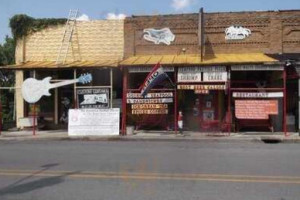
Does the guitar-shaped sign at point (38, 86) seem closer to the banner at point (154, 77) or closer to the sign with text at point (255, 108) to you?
the banner at point (154, 77)

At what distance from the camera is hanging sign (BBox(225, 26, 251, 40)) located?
2614 centimetres

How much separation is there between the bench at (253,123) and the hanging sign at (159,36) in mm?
5129

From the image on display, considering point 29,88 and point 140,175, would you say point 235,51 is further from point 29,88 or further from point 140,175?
point 140,175

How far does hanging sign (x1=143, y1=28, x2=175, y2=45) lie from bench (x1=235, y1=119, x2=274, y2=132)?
16.8 feet

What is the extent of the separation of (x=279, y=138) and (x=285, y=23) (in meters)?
6.24

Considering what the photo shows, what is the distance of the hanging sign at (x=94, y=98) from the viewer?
25609 mm

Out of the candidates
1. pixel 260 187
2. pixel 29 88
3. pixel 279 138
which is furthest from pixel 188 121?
pixel 260 187

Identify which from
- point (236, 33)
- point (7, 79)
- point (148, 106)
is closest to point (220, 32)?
point (236, 33)

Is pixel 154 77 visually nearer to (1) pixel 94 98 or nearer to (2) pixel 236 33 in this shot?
(1) pixel 94 98

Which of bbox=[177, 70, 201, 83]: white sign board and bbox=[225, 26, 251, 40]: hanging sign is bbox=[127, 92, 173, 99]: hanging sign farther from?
bbox=[225, 26, 251, 40]: hanging sign

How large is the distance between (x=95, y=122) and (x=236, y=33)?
7.93 metres

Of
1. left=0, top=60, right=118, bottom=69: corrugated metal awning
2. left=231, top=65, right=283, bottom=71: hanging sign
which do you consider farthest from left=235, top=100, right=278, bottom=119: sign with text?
left=0, top=60, right=118, bottom=69: corrugated metal awning

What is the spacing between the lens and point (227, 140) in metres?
22.0

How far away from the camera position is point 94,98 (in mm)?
25797
